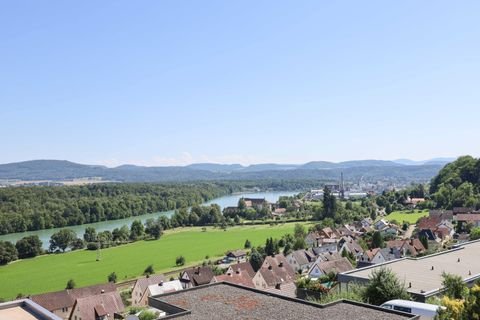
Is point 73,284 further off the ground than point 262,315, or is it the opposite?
point 262,315

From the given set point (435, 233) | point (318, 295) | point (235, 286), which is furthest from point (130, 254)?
point (235, 286)

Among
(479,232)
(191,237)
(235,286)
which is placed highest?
(235,286)

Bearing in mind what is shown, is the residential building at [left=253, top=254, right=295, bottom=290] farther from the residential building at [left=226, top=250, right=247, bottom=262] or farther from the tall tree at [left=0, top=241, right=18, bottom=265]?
the tall tree at [left=0, top=241, right=18, bottom=265]

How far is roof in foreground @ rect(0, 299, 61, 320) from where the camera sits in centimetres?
769

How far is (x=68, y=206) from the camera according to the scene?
7306 centimetres

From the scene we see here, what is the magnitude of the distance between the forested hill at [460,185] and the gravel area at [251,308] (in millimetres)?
51179

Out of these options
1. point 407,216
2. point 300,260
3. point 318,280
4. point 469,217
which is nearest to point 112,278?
point 300,260

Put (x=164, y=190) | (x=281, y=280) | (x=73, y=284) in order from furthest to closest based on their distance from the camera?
(x=164, y=190), (x=73, y=284), (x=281, y=280)

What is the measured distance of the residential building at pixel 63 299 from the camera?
2492 centimetres

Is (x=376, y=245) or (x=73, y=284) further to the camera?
(x=376, y=245)

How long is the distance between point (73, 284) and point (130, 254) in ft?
46.7

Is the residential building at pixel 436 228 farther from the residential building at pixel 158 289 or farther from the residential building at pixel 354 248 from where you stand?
the residential building at pixel 158 289

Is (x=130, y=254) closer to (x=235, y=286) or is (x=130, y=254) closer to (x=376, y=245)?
(x=376, y=245)

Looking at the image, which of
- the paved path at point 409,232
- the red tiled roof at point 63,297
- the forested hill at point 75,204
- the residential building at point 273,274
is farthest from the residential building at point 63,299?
the forested hill at point 75,204
